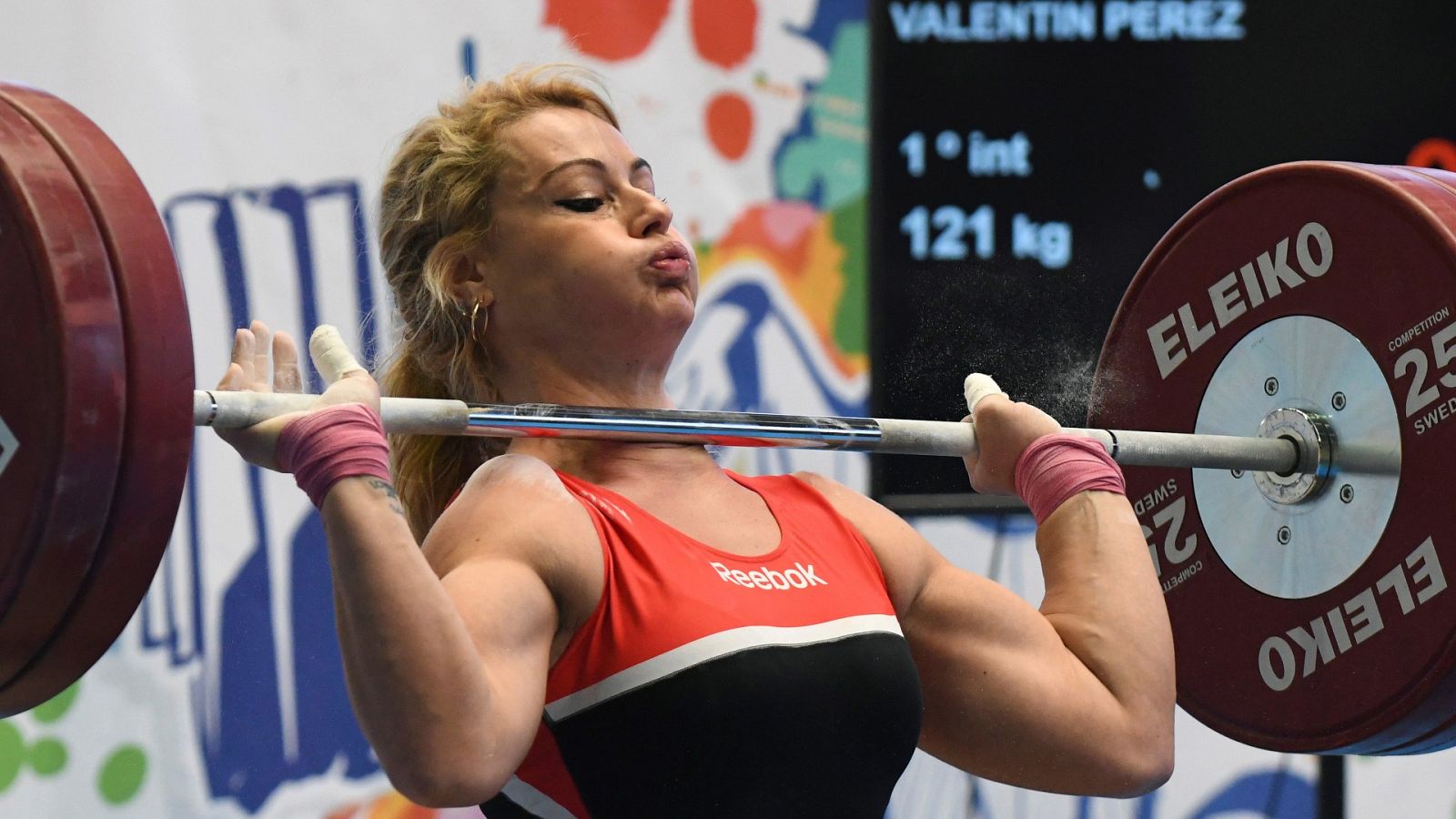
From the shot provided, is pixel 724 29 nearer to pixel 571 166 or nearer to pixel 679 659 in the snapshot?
pixel 571 166

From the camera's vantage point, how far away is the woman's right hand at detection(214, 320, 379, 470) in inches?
54.4

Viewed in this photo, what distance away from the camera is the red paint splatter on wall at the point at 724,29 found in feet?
9.38

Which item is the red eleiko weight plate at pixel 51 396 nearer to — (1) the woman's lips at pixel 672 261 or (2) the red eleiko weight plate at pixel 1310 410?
(1) the woman's lips at pixel 672 261

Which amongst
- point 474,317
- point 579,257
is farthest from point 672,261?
point 474,317

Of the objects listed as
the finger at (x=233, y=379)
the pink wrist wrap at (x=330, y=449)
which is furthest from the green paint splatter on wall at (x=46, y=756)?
the pink wrist wrap at (x=330, y=449)

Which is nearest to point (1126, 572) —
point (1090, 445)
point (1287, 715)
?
point (1090, 445)

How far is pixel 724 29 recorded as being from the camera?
287 centimetres

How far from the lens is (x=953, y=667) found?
1.75 metres

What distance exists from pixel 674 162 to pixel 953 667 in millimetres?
1341

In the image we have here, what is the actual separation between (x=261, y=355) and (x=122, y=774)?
49.7 inches

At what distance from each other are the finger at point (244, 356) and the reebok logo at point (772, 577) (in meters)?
0.46

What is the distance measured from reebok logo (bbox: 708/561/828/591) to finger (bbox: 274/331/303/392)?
43 cm

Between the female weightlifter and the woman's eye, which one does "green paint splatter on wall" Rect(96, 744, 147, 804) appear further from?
the woman's eye

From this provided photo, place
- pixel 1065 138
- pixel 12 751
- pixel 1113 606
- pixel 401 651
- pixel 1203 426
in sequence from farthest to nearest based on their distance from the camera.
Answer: pixel 1065 138, pixel 12 751, pixel 1203 426, pixel 1113 606, pixel 401 651
